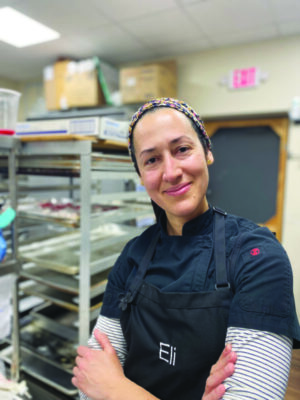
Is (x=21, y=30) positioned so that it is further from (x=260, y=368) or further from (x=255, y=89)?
(x=260, y=368)

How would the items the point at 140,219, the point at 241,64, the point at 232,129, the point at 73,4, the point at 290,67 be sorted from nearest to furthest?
the point at 140,219
the point at 73,4
the point at 290,67
the point at 241,64
the point at 232,129

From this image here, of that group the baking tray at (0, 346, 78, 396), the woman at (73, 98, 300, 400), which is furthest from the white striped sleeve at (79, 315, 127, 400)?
the baking tray at (0, 346, 78, 396)

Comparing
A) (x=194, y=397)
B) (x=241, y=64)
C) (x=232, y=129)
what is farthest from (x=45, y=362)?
(x=241, y=64)

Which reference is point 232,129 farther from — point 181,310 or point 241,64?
point 181,310

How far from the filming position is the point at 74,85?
12.0 feet

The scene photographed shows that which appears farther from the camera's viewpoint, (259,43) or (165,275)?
(259,43)

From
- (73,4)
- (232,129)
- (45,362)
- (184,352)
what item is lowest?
Result: (45,362)

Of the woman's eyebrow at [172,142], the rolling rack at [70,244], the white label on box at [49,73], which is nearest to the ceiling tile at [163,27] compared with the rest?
the white label on box at [49,73]

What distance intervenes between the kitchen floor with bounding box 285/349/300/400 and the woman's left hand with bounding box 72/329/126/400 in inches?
17.2

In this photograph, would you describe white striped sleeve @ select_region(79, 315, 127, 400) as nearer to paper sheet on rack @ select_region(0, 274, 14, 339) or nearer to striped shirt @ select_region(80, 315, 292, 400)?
striped shirt @ select_region(80, 315, 292, 400)

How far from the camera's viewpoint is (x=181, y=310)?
78cm

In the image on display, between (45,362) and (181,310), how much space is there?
1.68m

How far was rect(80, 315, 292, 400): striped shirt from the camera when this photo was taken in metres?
0.61

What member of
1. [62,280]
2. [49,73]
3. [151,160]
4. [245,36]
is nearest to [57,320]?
[62,280]
